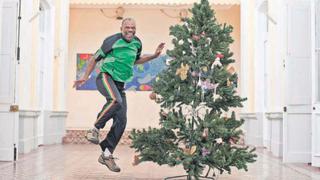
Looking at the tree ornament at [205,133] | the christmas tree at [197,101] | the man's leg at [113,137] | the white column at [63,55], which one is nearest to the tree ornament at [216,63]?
→ the christmas tree at [197,101]

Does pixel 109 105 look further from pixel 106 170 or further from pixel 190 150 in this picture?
pixel 106 170

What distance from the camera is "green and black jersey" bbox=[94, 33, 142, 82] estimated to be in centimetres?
503

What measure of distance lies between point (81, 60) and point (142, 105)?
192 centimetres

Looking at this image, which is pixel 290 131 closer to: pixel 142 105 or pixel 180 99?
pixel 180 99

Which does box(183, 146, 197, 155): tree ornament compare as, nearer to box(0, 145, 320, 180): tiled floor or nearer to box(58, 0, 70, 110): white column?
box(0, 145, 320, 180): tiled floor

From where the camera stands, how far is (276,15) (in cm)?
822

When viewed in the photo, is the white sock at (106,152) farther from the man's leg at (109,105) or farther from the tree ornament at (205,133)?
the tree ornament at (205,133)

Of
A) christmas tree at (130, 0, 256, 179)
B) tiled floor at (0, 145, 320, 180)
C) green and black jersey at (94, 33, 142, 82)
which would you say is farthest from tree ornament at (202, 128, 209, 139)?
green and black jersey at (94, 33, 142, 82)

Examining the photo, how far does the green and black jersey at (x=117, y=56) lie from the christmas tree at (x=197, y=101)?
1.66 feet

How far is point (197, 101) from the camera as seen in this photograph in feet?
15.1

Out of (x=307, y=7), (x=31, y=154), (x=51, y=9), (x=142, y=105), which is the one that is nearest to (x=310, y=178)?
(x=307, y=7)

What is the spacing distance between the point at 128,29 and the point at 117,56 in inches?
11.7

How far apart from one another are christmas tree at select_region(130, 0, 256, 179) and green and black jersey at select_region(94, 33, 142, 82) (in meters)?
0.51

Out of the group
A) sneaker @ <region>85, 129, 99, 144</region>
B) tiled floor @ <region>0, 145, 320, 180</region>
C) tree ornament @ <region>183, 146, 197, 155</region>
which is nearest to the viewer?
tree ornament @ <region>183, 146, 197, 155</region>
